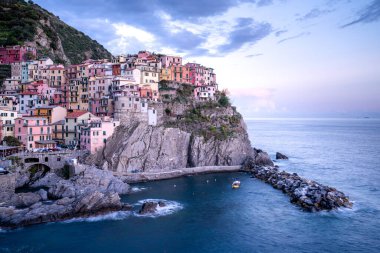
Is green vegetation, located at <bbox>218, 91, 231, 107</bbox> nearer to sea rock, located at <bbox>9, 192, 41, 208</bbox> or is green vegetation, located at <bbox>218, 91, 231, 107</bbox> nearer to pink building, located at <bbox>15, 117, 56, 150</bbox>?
pink building, located at <bbox>15, 117, 56, 150</bbox>

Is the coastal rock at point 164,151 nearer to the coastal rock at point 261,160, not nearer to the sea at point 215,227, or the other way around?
the coastal rock at point 261,160

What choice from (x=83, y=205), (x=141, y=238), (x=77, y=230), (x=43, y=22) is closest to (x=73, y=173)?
(x=83, y=205)

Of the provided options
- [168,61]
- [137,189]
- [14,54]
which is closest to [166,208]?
[137,189]

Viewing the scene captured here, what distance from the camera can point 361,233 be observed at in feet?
119

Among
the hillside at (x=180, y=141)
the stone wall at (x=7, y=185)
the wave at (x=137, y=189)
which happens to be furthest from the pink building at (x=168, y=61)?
the stone wall at (x=7, y=185)

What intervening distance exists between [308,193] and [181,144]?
26.4 metres

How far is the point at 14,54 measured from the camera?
84.1 m

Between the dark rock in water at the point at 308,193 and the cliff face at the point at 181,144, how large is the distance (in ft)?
36.4

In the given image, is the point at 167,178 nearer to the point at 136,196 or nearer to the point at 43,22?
the point at 136,196

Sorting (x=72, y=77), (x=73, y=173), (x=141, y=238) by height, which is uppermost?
(x=72, y=77)

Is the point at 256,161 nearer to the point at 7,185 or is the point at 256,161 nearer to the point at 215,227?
the point at 215,227

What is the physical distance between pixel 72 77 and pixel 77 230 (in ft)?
169

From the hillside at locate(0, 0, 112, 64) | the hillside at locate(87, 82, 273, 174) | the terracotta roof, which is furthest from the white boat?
the hillside at locate(0, 0, 112, 64)

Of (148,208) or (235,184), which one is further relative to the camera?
(235,184)
